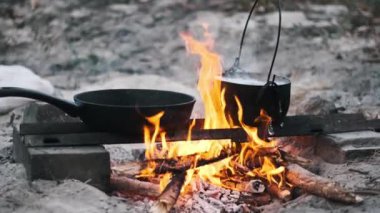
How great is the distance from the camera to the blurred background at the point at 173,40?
707 centimetres

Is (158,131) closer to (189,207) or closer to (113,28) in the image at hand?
(189,207)

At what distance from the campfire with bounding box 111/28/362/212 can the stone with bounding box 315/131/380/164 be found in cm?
18

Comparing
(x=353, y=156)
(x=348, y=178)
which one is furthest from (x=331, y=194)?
(x=353, y=156)

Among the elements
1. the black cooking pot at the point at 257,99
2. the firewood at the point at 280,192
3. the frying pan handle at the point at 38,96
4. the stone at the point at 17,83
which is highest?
the frying pan handle at the point at 38,96

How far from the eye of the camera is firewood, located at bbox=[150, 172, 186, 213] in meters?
3.20

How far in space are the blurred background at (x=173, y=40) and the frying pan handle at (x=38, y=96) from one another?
315 centimetres

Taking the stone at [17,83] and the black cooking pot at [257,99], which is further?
the stone at [17,83]

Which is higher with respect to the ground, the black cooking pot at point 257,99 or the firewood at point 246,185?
the black cooking pot at point 257,99

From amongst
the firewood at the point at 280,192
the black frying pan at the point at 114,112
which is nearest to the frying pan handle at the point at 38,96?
the black frying pan at the point at 114,112

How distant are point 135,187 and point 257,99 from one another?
0.88m

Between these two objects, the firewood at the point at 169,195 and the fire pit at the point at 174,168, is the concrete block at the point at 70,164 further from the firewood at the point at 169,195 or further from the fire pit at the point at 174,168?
the firewood at the point at 169,195

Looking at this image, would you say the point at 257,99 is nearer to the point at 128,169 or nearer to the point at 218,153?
the point at 218,153

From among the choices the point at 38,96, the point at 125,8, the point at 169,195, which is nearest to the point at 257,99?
the point at 169,195

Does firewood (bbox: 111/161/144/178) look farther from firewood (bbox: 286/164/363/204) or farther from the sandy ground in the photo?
the sandy ground
